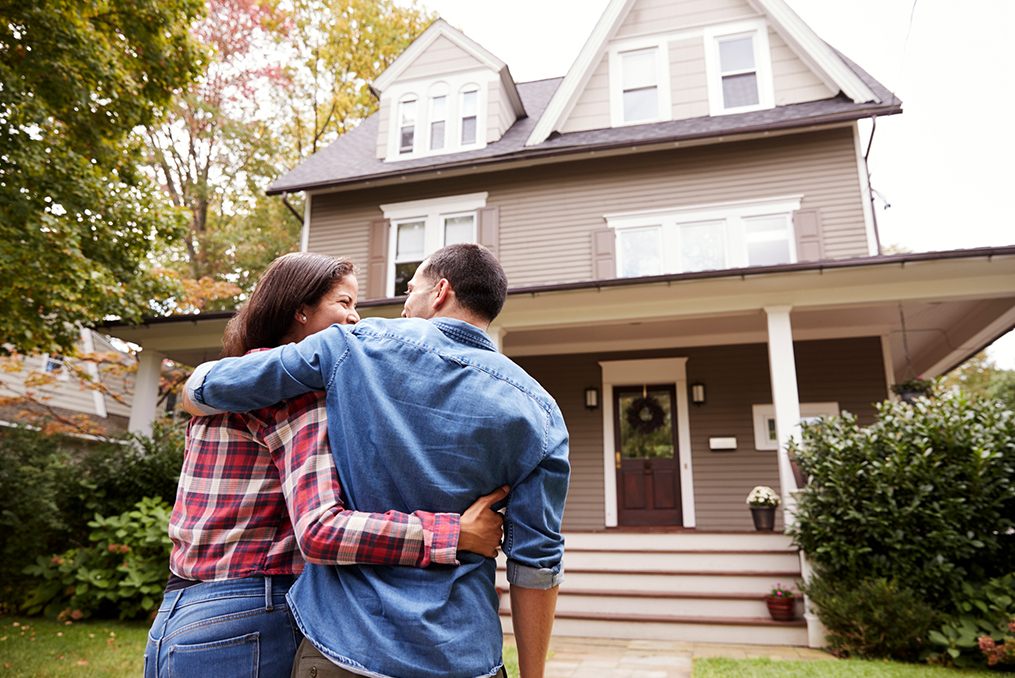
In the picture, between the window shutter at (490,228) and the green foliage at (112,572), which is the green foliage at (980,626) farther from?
the window shutter at (490,228)

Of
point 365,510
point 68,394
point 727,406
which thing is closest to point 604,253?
point 727,406

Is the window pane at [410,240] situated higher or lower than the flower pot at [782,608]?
higher

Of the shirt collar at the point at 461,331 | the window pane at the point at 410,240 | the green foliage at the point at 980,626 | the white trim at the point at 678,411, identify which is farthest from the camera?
the window pane at the point at 410,240

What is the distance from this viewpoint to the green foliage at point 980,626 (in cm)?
466

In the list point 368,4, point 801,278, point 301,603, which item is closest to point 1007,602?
point 801,278

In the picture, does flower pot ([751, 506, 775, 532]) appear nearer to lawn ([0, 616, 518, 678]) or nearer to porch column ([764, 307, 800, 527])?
porch column ([764, 307, 800, 527])

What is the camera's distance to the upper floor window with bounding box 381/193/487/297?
10609 millimetres

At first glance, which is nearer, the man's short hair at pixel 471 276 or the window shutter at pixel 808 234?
the man's short hair at pixel 471 276

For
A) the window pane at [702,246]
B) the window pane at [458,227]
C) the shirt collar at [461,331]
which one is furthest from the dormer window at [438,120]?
the shirt collar at [461,331]

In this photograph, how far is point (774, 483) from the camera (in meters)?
8.99

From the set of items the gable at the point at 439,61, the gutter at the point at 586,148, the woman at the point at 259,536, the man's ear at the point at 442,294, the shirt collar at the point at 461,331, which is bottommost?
the woman at the point at 259,536

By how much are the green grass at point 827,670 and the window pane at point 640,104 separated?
27.1 feet

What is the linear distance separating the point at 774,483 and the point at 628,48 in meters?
7.27

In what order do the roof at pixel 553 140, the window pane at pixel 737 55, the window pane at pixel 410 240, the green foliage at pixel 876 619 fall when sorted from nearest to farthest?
the green foliage at pixel 876 619, the roof at pixel 553 140, the window pane at pixel 737 55, the window pane at pixel 410 240
